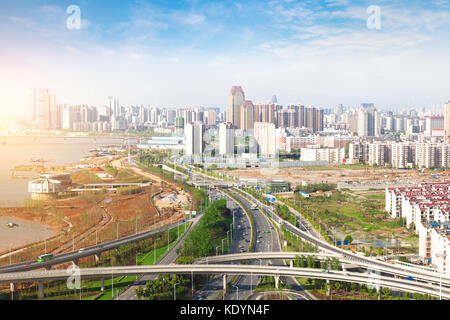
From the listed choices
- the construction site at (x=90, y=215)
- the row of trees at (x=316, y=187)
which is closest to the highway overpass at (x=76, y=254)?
the construction site at (x=90, y=215)

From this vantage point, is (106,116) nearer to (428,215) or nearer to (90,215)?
(90,215)

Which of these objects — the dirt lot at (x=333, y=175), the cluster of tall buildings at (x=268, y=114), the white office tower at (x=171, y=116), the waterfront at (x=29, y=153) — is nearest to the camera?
the waterfront at (x=29, y=153)

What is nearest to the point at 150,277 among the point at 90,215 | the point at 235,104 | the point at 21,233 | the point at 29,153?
the point at 21,233

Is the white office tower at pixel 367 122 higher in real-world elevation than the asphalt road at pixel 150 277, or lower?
higher

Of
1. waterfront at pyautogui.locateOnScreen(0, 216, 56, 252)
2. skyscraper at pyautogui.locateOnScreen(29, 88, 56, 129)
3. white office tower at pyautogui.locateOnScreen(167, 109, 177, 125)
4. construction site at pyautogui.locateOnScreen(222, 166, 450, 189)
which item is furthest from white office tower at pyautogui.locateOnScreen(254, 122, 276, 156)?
white office tower at pyautogui.locateOnScreen(167, 109, 177, 125)

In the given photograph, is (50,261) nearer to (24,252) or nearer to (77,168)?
Result: (24,252)

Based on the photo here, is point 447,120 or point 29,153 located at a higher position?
point 447,120

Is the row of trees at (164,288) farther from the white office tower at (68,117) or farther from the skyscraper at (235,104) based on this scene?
the skyscraper at (235,104)
